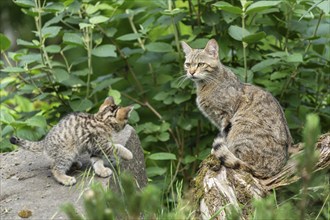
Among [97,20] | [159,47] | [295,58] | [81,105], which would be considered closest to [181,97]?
[159,47]

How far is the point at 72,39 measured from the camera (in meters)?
6.45

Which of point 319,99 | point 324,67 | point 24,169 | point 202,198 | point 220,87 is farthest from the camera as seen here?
point 319,99

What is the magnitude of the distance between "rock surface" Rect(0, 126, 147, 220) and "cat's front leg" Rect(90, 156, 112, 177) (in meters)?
0.04

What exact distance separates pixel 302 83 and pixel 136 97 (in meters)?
1.86

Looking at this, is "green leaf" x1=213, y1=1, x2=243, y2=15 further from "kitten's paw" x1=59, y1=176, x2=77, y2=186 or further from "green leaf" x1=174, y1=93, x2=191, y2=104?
"kitten's paw" x1=59, y1=176, x2=77, y2=186

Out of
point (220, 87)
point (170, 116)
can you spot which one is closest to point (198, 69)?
point (220, 87)

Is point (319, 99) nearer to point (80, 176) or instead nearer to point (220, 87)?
point (220, 87)

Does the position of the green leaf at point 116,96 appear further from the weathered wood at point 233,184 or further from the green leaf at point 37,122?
the weathered wood at point 233,184

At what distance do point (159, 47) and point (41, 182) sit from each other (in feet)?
7.28

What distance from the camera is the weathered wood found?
4816mm

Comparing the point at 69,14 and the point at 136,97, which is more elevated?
the point at 69,14

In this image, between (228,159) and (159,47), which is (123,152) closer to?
(228,159)

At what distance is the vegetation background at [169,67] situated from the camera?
258 inches

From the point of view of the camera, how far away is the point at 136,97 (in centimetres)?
763
